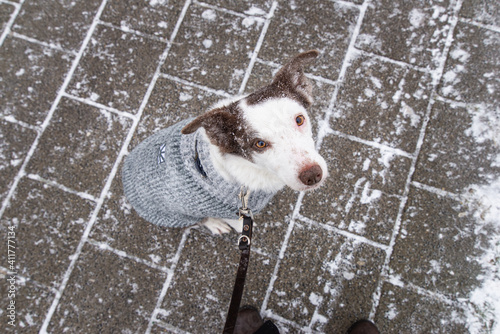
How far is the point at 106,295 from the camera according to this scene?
301 cm

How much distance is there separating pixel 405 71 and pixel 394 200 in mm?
1283

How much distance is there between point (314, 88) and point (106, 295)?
2.77 meters

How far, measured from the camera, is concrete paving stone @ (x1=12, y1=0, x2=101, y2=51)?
11.3 ft

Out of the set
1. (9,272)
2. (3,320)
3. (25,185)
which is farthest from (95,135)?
(3,320)

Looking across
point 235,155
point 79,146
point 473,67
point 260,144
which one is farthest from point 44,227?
point 473,67

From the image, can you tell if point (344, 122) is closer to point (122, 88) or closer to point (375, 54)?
point (375, 54)

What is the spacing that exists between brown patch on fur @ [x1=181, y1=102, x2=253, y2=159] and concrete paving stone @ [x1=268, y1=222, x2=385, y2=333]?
1.39 meters

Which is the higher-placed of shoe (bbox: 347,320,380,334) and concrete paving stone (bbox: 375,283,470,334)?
concrete paving stone (bbox: 375,283,470,334)

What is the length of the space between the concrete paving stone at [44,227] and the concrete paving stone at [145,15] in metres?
1.83

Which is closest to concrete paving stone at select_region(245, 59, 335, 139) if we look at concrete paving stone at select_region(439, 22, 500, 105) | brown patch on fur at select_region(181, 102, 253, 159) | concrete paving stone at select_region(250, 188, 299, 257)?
concrete paving stone at select_region(250, 188, 299, 257)

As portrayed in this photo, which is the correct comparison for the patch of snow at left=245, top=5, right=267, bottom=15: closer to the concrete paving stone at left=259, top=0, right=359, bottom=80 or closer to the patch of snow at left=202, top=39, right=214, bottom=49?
the concrete paving stone at left=259, top=0, right=359, bottom=80

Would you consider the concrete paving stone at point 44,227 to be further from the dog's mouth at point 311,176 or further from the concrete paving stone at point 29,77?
the dog's mouth at point 311,176

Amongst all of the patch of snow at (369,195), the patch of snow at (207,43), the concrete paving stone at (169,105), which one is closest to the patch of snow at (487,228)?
the patch of snow at (369,195)

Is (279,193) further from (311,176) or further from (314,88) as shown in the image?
(311,176)
